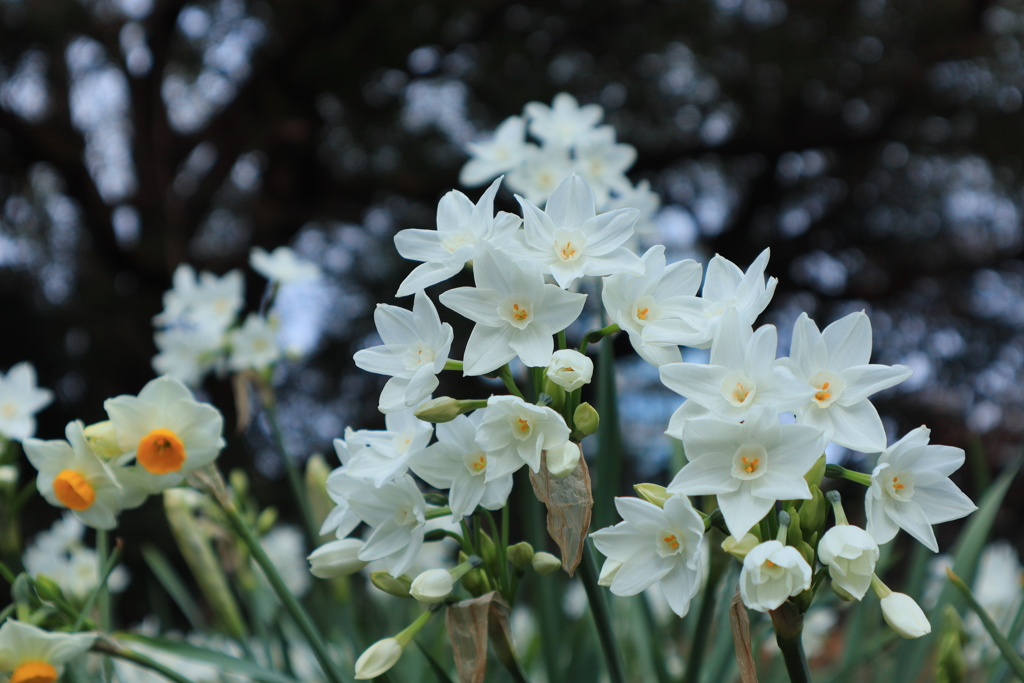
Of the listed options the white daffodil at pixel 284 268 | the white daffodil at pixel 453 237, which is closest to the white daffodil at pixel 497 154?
the white daffodil at pixel 284 268

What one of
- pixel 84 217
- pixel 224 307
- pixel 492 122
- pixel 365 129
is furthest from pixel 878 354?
pixel 84 217

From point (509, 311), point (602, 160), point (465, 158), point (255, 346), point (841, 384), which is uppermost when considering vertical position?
point (509, 311)

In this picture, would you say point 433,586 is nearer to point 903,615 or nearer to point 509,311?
Answer: point 509,311

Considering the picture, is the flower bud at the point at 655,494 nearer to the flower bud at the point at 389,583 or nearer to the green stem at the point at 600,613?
the green stem at the point at 600,613

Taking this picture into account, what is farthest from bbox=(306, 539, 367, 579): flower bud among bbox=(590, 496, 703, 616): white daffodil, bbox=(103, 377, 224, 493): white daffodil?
bbox=(590, 496, 703, 616): white daffodil

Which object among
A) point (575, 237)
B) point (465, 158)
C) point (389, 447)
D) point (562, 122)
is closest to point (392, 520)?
point (389, 447)

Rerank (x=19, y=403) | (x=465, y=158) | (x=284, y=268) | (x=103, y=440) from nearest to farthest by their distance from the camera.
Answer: (x=103, y=440)
(x=19, y=403)
(x=284, y=268)
(x=465, y=158)

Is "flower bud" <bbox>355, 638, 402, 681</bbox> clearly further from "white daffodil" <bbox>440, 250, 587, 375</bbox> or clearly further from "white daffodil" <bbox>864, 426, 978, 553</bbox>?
"white daffodil" <bbox>864, 426, 978, 553</bbox>
